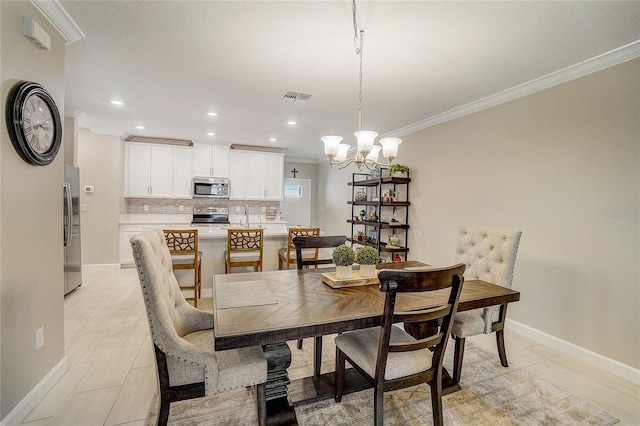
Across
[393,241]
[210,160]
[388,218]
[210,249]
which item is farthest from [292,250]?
[210,160]

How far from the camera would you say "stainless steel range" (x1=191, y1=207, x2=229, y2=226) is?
616 centimetres

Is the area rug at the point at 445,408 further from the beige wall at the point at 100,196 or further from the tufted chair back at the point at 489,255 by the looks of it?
the beige wall at the point at 100,196

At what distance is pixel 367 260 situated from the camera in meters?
2.06

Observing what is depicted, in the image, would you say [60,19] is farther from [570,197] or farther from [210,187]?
[210,187]

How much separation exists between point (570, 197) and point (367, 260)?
1.99m

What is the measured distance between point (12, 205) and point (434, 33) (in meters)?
2.77

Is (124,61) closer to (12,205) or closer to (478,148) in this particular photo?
(12,205)

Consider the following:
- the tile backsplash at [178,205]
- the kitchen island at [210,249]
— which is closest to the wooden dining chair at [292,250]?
the kitchen island at [210,249]

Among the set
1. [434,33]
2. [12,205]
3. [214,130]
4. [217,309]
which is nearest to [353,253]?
[217,309]

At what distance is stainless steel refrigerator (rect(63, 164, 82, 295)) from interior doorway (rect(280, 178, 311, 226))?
4.57 metres

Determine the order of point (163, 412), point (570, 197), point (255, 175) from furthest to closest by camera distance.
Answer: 1. point (255, 175)
2. point (570, 197)
3. point (163, 412)

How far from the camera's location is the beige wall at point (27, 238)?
1.57 meters

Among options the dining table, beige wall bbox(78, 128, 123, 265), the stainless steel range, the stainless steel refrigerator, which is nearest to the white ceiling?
the stainless steel refrigerator

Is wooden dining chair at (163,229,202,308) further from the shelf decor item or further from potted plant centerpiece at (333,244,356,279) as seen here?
the shelf decor item
